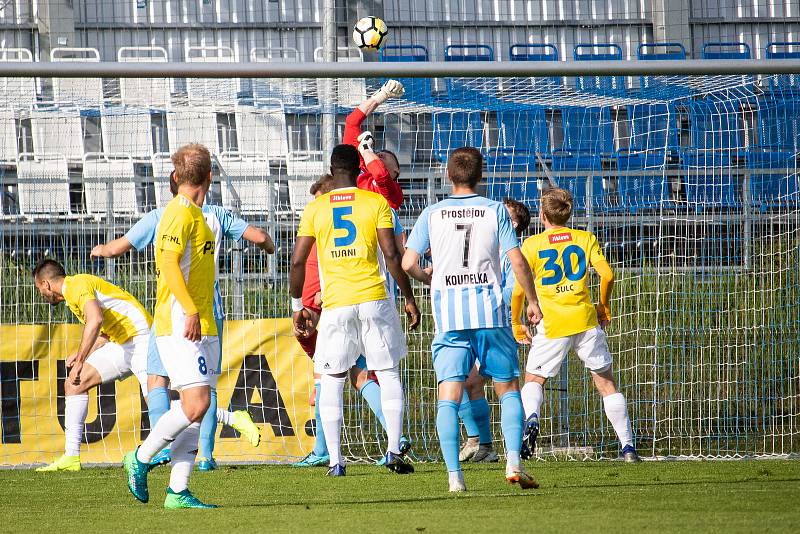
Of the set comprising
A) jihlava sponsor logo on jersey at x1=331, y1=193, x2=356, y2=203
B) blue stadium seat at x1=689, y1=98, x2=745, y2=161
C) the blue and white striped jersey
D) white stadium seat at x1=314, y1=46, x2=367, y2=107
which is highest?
white stadium seat at x1=314, y1=46, x2=367, y2=107

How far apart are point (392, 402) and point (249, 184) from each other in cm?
406

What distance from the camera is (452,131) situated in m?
10.9

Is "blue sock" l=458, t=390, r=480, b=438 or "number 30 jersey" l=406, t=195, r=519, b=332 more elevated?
"number 30 jersey" l=406, t=195, r=519, b=332

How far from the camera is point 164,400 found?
25.1 ft

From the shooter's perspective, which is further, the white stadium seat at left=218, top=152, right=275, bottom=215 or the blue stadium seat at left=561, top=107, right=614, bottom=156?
the blue stadium seat at left=561, top=107, right=614, bottom=156

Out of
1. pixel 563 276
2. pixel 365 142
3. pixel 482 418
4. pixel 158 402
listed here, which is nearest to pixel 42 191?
pixel 158 402

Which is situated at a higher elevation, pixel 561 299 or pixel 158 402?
pixel 561 299

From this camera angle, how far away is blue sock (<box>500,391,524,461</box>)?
596cm

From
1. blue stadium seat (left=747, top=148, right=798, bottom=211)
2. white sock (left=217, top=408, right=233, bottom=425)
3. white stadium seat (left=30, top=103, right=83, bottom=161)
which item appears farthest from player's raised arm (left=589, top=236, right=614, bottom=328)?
white stadium seat (left=30, top=103, right=83, bottom=161)

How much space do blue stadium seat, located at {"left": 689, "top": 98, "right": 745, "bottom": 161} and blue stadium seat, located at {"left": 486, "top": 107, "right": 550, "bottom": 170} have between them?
4.71 feet

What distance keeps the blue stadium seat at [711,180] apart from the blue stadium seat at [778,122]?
1.43 feet

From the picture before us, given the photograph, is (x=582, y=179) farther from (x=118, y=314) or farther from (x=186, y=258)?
(x=186, y=258)

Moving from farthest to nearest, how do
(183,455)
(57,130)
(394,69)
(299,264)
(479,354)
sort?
(57,130) < (394,69) < (299,264) < (479,354) < (183,455)

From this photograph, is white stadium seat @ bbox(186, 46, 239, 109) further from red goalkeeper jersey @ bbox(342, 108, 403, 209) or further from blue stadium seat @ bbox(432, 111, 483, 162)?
red goalkeeper jersey @ bbox(342, 108, 403, 209)
